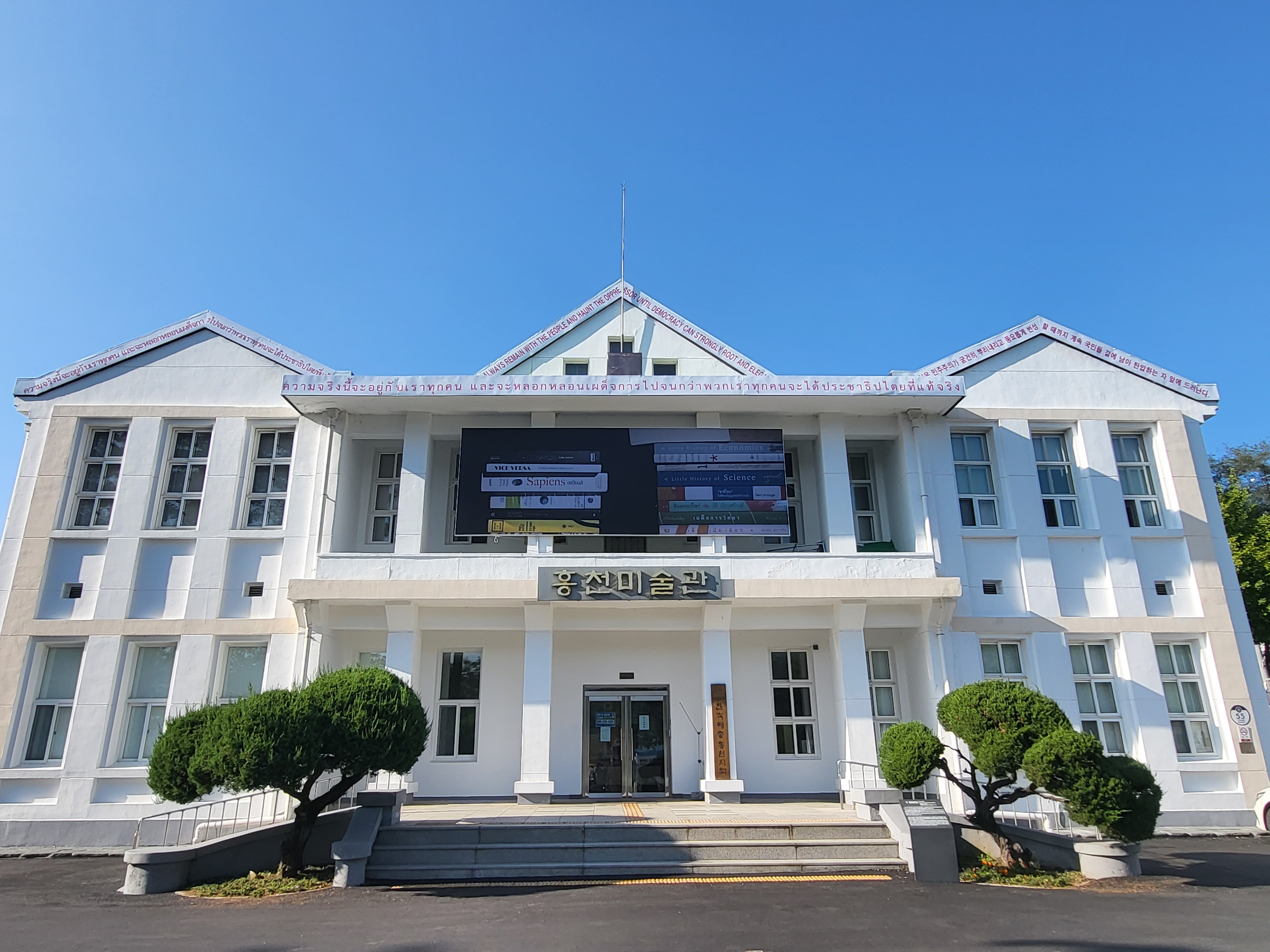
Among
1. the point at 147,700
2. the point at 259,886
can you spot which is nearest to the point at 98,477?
the point at 147,700

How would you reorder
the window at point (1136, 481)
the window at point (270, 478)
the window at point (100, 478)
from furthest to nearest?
the window at point (1136, 481), the window at point (270, 478), the window at point (100, 478)

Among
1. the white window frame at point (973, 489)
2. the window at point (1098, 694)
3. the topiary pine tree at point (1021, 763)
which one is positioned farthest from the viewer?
the white window frame at point (973, 489)

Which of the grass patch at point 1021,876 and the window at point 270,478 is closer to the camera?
the grass patch at point 1021,876

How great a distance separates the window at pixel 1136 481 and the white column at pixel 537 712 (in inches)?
466

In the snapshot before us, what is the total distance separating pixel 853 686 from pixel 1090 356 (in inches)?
350

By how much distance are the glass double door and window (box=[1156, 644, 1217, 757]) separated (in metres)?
9.47

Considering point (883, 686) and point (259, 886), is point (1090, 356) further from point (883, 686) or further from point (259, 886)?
point (259, 886)

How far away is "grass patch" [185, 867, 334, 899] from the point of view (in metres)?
9.34

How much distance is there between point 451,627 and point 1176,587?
14082mm

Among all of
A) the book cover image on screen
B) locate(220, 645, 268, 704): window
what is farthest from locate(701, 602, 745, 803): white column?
locate(220, 645, 268, 704): window

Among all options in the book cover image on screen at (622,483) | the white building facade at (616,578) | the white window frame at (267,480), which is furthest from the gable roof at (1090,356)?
the white window frame at (267,480)

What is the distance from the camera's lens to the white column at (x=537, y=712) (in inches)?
536

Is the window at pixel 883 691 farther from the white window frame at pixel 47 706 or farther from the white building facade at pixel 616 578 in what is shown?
the white window frame at pixel 47 706

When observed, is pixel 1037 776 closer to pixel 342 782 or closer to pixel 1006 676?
pixel 1006 676
